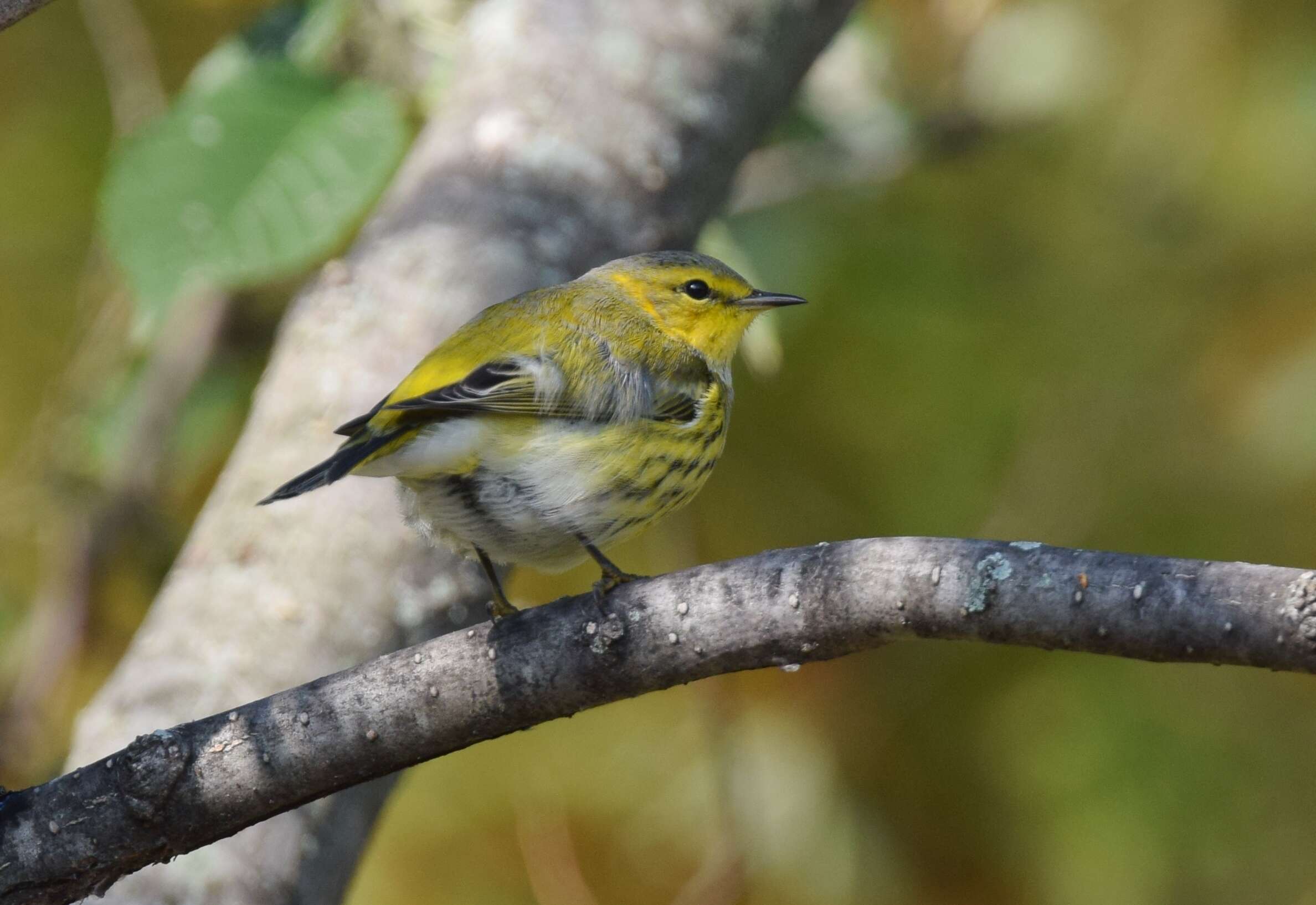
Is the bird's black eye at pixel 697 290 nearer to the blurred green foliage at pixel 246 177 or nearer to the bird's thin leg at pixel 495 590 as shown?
the blurred green foliage at pixel 246 177

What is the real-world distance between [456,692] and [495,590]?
55cm

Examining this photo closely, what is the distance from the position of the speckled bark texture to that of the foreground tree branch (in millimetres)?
465

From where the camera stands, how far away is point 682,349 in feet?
8.28

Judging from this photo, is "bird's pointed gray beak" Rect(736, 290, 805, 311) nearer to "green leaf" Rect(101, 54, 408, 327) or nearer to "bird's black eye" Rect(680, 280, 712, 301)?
"bird's black eye" Rect(680, 280, 712, 301)

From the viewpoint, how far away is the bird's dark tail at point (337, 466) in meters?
1.72

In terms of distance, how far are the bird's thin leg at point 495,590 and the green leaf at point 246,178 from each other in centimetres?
85

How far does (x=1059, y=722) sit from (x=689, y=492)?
1664mm

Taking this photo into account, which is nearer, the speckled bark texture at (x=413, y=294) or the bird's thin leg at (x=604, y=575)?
the bird's thin leg at (x=604, y=575)

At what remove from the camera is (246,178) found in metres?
2.71

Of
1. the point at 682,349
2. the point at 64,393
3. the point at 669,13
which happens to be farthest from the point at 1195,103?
the point at 64,393

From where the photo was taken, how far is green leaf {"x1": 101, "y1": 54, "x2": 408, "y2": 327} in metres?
2.54

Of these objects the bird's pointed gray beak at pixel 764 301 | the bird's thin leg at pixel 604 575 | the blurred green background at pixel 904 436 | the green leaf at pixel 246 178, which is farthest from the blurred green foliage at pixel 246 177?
the bird's thin leg at pixel 604 575

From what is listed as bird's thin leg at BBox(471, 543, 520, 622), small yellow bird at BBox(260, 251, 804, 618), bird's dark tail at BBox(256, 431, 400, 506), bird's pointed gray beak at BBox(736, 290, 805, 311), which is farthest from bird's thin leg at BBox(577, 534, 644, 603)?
bird's pointed gray beak at BBox(736, 290, 805, 311)

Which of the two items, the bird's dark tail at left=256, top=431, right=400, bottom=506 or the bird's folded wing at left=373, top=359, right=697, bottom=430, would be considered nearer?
the bird's dark tail at left=256, top=431, right=400, bottom=506
